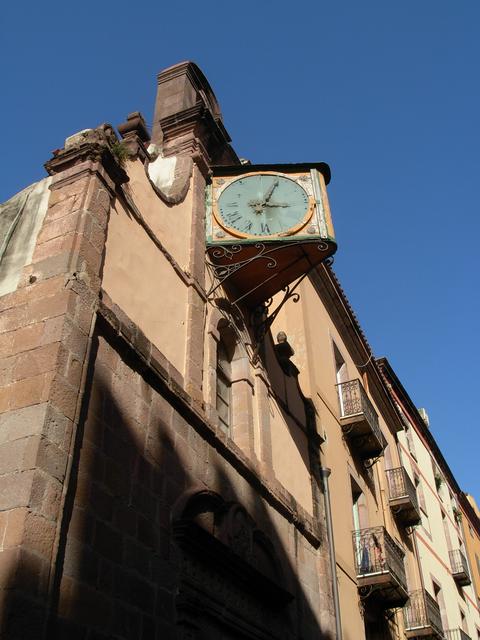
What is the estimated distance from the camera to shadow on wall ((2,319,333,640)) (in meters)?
5.94

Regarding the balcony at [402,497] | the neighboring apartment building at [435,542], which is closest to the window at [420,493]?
the neighboring apartment building at [435,542]

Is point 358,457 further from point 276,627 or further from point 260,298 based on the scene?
point 276,627

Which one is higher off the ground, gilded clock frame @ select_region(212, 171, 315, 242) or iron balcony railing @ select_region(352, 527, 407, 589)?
gilded clock frame @ select_region(212, 171, 315, 242)

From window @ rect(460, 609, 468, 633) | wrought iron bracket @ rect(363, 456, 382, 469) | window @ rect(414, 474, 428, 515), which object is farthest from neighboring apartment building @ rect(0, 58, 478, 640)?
window @ rect(460, 609, 468, 633)

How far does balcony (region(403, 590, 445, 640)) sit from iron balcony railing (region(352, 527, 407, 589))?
2.93m

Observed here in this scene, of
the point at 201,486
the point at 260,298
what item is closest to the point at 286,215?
the point at 260,298

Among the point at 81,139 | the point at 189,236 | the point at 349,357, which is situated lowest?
the point at 81,139

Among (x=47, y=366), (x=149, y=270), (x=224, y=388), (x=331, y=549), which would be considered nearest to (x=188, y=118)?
(x=149, y=270)

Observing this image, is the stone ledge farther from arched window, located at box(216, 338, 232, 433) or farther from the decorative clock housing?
the decorative clock housing

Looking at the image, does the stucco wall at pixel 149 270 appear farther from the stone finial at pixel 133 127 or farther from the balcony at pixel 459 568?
the balcony at pixel 459 568

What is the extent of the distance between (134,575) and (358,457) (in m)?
10.8

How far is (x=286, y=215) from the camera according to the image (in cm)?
1127

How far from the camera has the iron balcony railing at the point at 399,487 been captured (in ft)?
60.9

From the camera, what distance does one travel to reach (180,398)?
Answer: 27.4 feet
